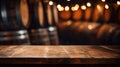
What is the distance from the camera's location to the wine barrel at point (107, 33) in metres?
5.27

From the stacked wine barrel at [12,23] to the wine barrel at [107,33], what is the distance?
2.26 m

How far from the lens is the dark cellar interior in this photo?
2150 millimetres

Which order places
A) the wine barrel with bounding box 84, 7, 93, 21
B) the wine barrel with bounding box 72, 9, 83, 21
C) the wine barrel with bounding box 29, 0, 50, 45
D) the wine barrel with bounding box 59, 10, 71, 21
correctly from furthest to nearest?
the wine barrel with bounding box 59, 10, 71, 21
the wine barrel with bounding box 72, 9, 83, 21
the wine barrel with bounding box 84, 7, 93, 21
the wine barrel with bounding box 29, 0, 50, 45

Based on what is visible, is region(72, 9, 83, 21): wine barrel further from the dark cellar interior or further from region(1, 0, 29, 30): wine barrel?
region(1, 0, 29, 30): wine barrel

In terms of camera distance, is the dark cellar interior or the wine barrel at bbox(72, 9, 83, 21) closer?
the dark cellar interior

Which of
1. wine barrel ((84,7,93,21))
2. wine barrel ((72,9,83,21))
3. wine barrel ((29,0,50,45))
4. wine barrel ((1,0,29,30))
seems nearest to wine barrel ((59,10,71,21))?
wine barrel ((72,9,83,21))

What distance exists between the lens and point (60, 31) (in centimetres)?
765

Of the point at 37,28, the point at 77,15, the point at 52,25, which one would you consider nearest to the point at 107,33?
the point at 52,25

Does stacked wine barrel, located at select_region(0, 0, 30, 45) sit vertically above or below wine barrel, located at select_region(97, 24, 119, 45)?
above

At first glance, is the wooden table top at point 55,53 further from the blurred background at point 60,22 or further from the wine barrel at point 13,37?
the blurred background at point 60,22

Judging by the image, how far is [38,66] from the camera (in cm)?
219

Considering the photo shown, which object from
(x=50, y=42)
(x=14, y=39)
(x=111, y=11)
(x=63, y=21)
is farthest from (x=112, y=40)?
(x=63, y=21)

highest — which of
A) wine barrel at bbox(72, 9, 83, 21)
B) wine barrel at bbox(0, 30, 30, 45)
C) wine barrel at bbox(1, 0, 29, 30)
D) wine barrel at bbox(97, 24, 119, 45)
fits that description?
wine barrel at bbox(1, 0, 29, 30)

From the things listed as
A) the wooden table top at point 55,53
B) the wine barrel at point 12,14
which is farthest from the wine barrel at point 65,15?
the wooden table top at point 55,53
